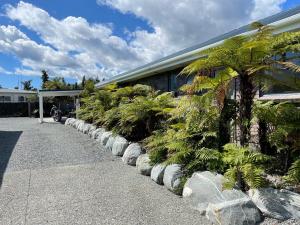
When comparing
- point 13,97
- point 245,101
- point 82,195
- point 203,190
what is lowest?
point 82,195

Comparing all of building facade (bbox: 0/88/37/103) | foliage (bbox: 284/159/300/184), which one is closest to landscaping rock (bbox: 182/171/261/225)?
foliage (bbox: 284/159/300/184)

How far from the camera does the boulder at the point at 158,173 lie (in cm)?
577

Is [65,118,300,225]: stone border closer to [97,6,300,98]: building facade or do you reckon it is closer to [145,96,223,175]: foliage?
[145,96,223,175]: foliage

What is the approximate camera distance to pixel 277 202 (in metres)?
3.80

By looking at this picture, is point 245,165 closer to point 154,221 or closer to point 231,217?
point 231,217

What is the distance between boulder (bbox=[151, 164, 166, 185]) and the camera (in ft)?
18.9

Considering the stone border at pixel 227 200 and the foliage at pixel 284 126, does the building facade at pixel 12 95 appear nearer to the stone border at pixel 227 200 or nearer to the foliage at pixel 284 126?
the stone border at pixel 227 200

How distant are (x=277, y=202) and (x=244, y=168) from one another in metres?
0.59

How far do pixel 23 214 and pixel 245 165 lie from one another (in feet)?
10.8

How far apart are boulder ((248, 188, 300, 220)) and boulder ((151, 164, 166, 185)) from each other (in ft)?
6.76

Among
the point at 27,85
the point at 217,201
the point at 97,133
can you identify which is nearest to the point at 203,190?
the point at 217,201

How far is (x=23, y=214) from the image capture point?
447 centimetres

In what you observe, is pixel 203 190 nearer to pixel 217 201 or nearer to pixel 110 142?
pixel 217 201

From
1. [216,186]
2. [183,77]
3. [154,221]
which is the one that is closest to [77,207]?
[154,221]
